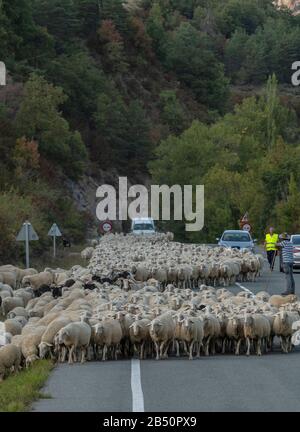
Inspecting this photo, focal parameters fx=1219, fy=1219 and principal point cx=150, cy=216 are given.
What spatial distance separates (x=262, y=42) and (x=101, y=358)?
155988 mm

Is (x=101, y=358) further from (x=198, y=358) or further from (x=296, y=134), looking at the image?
(x=296, y=134)

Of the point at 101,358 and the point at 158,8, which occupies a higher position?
the point at 158,8

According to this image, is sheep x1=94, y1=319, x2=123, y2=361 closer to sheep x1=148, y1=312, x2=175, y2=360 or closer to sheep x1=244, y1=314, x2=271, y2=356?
sheep x1=148, y1=312, x2=175, y2=360

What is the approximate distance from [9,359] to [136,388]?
339 cm

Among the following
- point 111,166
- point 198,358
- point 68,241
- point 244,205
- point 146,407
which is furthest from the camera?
point 111,166

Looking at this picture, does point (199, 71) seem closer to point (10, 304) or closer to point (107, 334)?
point (10, 304)

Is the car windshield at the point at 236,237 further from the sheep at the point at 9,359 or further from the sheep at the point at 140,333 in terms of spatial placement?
the sheep at the point at 9,359

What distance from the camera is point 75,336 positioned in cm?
1933

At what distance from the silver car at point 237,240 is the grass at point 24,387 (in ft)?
102

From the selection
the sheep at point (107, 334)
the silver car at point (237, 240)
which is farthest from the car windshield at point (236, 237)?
the sheep at point (107, 334)

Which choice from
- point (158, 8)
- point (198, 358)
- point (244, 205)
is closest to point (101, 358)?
point (198, 358)

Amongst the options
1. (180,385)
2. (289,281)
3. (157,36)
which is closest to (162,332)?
(180,385)

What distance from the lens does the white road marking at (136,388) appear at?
1437 cm

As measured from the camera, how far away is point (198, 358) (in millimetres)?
20172
